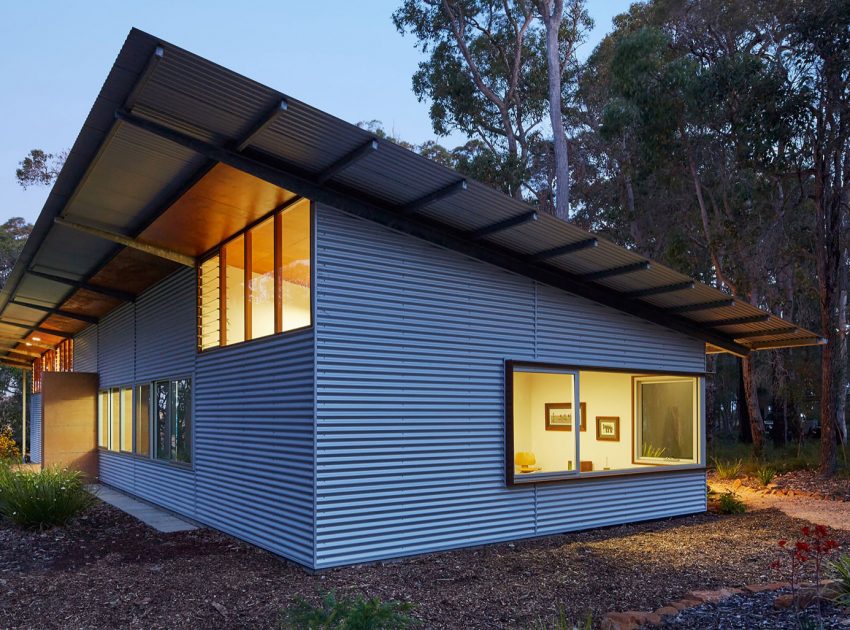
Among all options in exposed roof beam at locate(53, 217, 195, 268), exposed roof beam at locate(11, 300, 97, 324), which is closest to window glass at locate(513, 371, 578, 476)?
exposed roof beam at locate(53, 217, 195, 268)

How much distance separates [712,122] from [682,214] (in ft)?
11.3

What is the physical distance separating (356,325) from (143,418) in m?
6.55

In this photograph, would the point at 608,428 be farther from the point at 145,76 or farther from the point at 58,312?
the point at 58,312

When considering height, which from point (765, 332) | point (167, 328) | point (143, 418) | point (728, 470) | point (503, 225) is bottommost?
point (728, 470)

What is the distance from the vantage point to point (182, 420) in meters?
10.1

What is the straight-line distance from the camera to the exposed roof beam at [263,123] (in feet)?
18.0

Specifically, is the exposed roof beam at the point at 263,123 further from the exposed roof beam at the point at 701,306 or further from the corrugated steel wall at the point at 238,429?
the exposed roof beam at the point at 701,306

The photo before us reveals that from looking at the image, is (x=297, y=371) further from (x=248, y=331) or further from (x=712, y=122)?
(x=712, y=122)

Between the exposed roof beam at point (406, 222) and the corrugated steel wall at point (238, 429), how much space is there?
4.41 ft

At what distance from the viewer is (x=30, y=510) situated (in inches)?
350

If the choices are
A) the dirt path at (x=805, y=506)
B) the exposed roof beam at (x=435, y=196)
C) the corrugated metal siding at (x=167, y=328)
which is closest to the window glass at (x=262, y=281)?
the exposed roof beam at (x=435, y=196)

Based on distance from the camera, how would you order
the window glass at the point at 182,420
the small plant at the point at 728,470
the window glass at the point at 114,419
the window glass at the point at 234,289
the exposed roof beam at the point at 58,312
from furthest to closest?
the small plant at the point at 728,470 < the window glass at the point at 114,419 < the exposed roof beam at the point at 58,312 < the window glass at the point at 182,420 < the window glass at the point at 234,289

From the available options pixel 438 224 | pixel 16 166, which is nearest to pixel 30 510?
pixel 438 224

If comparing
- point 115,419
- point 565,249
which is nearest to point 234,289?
point 565,249
